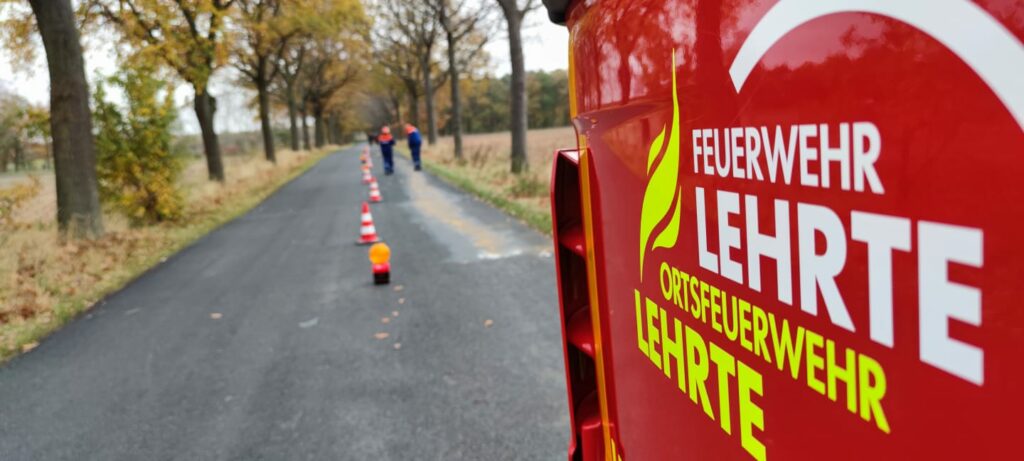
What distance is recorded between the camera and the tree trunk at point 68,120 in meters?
11.3

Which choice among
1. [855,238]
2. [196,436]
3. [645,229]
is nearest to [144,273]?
[196,436]

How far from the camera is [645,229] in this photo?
5.36 feet

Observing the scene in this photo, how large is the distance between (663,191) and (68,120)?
40.9 ft

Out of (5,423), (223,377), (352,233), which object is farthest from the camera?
(352,233)

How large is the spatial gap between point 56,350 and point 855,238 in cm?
693

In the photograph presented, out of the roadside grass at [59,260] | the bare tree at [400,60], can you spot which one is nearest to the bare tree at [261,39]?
the bare tree at [400,60]

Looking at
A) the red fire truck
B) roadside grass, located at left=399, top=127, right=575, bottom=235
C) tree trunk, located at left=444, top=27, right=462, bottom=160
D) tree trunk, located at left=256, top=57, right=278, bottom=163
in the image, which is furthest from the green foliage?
tree trunk, located at left=256, top=57, right=278, bottom=163

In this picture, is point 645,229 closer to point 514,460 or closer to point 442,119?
point 514,460

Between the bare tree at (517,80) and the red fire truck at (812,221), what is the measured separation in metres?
14.7

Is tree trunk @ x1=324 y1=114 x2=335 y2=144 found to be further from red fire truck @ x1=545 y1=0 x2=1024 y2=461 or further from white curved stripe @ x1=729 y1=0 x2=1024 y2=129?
white curved stripe @ x1=729 y1=0 x2=1024 y2=129

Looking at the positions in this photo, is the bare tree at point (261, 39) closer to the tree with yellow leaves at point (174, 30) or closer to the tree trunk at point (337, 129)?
the tree with yellow leaves at point (174, 30)

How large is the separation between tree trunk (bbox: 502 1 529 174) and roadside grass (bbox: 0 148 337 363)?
641 cm

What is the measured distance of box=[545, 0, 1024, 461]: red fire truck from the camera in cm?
78

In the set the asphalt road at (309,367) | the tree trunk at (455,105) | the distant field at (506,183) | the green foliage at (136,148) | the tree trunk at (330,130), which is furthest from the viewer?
the tree trunk at (330,130)
